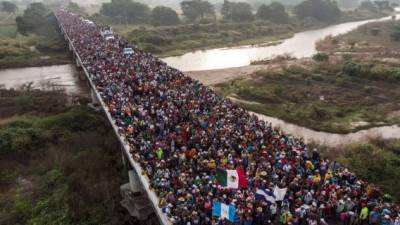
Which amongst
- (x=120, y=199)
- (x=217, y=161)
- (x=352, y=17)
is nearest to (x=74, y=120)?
(x=120, y=199)

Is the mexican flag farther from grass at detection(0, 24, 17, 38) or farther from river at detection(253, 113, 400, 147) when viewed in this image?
grass at detection(0, 24, 17, 38)

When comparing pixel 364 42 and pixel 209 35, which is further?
pixel 209 35

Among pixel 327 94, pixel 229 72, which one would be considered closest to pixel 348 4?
pixel 229 72

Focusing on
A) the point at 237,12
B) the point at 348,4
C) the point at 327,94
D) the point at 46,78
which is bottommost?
the point at 327,94

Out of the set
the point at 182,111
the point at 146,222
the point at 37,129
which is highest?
the point at 182,111

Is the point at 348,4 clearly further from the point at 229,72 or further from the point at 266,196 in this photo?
the point at 266,196

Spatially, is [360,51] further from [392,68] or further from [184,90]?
[184,90]
